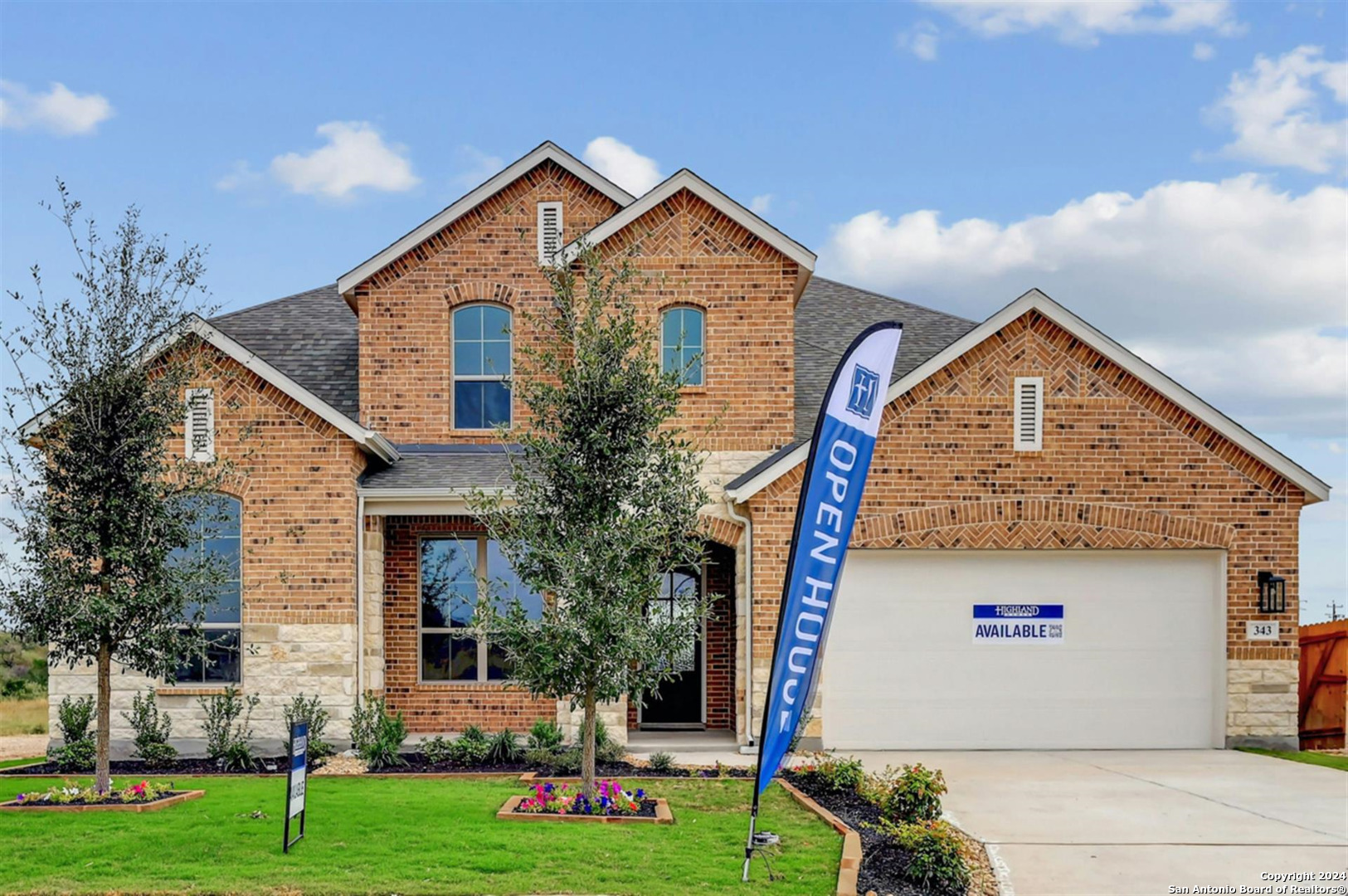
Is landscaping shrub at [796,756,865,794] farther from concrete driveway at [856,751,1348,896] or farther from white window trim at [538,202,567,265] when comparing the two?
white window trim at [538,202,567,265]

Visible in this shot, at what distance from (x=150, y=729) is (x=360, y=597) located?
9.16 feet

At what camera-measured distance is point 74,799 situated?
11.1m

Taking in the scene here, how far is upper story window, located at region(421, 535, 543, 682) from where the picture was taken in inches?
Result: 637

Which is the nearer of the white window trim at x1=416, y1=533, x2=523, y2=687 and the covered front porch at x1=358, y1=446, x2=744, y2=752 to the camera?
the covered front porch at x1=358, y1=446, x2=744, y2=752

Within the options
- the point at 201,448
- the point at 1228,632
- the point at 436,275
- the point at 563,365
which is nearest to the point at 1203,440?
the point at 1228,632

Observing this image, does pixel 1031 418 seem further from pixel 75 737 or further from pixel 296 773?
pixel 75 737

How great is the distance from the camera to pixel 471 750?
45.3ft

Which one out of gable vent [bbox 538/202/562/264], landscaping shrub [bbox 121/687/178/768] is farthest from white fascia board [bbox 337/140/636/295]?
landscaping shrub [bbox 121/687/178/768]

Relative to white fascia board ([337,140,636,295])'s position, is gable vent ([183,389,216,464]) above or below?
below

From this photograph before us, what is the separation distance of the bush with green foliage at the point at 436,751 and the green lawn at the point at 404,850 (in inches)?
104

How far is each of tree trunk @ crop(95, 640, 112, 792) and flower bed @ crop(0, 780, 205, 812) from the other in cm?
11

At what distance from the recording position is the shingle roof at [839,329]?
18.0 meters

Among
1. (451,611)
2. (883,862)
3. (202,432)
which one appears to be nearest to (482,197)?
(202,432)

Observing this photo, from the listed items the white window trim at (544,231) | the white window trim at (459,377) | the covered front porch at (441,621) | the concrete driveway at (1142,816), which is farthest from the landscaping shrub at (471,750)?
the white window trim at (544,231)
